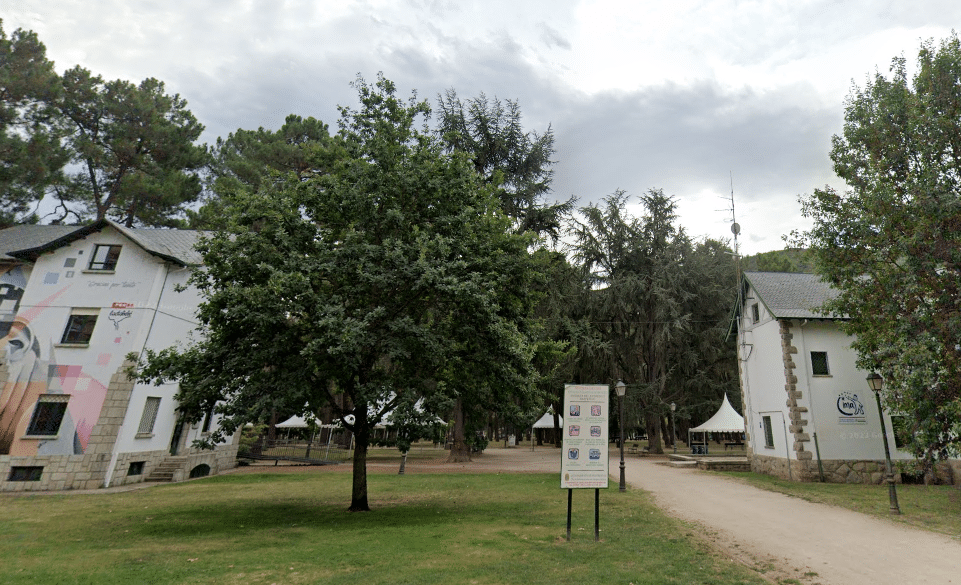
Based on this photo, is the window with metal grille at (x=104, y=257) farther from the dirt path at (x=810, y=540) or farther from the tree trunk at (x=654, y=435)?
the tree trunk at (x=654, y=435)

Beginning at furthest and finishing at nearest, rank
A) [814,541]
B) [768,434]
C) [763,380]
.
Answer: [763,380] → [768,434] → [814,541]

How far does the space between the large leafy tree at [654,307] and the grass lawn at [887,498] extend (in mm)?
13546

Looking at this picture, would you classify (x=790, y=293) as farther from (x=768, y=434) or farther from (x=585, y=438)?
(x=585, y=438)

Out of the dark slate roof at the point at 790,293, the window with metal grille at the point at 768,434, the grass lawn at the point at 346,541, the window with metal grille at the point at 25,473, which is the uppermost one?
the dark slate roof at the point at 790,293

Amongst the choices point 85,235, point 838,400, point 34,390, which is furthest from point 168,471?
point 838,400

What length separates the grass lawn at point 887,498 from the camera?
11997mm

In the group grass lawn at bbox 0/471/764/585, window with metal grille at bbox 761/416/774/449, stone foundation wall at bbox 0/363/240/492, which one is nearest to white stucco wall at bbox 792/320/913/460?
window with metal grille at bbox 761/416/774/449

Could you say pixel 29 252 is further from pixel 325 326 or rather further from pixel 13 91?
pixel 325 326

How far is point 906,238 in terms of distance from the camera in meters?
15.1

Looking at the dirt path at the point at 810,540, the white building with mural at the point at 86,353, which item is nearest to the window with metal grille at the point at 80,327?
the white building with mural at the point at 86,353

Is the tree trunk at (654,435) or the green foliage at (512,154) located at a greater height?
the green foliage at (512,154)

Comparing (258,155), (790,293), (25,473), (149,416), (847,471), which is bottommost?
(25,473)

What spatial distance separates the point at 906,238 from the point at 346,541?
18284mm

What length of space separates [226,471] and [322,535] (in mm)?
19059
